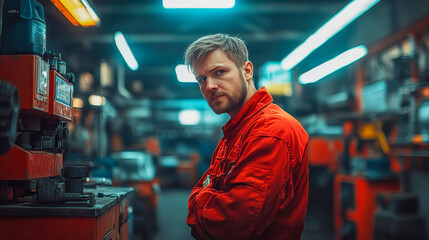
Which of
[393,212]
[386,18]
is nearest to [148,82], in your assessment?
[386,18]

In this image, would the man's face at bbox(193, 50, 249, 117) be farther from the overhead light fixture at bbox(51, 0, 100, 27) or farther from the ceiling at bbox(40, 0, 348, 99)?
the ceiling at bbox(40, 0, 348, 99)

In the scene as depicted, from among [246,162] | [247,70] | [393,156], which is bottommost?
[393,156]

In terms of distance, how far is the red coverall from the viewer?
1.41 meters

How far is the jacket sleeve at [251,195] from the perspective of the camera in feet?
4.59

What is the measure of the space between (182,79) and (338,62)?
3993 millimetres

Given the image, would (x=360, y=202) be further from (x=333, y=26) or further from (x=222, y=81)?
(x=222, y=81)

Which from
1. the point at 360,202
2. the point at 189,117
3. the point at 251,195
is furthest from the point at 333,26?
the point at 189,117

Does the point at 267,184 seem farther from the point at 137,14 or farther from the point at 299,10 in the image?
the point at 137,14

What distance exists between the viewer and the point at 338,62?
6.11 meters

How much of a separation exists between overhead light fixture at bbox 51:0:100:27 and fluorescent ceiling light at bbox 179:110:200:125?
1383cm

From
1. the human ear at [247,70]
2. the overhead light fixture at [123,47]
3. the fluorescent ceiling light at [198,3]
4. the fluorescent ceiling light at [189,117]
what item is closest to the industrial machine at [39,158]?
the human ear at [247,70]

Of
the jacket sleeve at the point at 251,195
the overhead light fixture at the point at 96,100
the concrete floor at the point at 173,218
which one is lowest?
the concrete floor at the point at 173,218

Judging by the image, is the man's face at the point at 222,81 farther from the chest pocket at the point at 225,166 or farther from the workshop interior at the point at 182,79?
the workshop interior at the point at 182,79

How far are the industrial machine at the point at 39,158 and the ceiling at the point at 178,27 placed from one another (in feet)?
13.3
